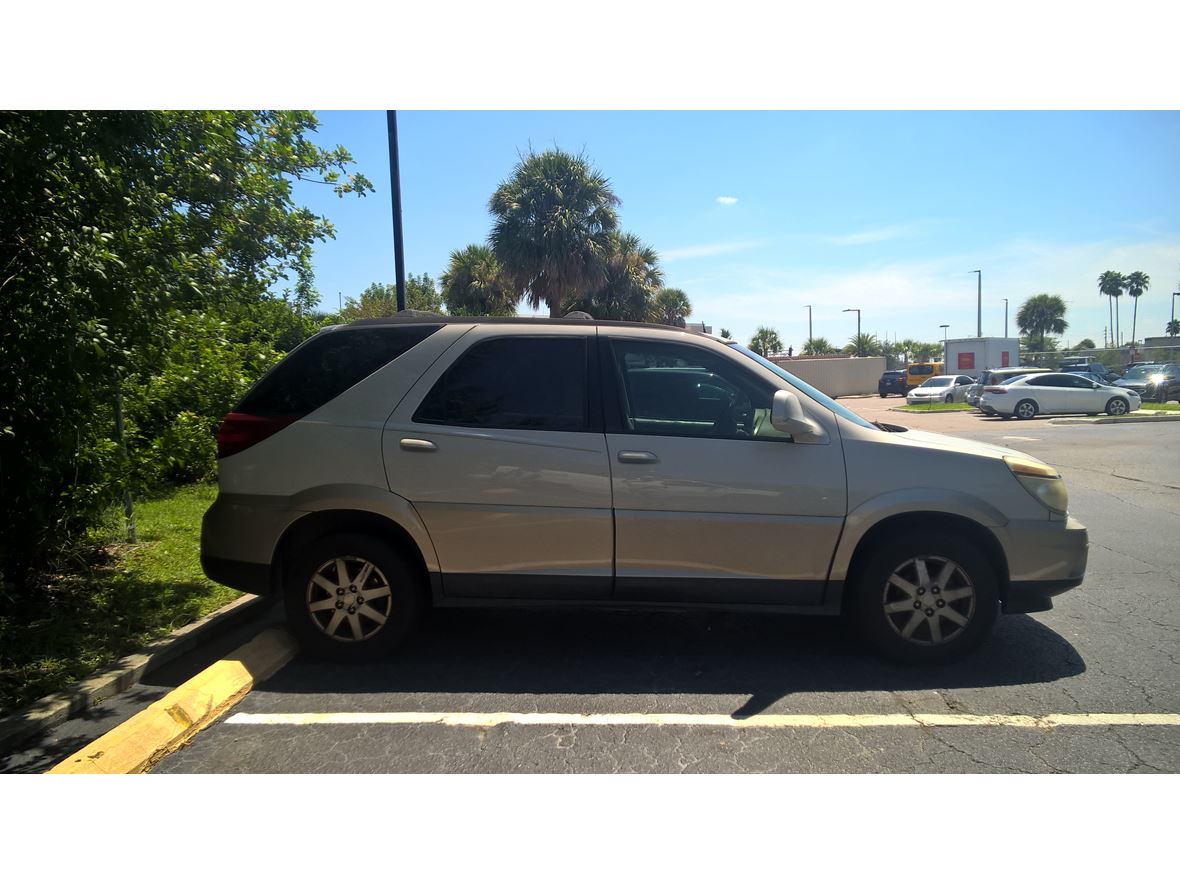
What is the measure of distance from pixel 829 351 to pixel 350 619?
255 feet

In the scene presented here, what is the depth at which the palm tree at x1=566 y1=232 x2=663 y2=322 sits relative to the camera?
2312cm

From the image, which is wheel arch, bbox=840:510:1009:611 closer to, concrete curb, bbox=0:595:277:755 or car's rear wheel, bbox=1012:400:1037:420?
concrete curb, bbox=0:595:277:755

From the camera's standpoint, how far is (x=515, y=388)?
3932 mm

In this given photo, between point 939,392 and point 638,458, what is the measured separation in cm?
3075

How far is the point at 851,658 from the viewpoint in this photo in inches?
156

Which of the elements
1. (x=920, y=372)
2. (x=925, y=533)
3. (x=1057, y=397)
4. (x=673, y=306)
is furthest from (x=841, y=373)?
(x=925, y=533)

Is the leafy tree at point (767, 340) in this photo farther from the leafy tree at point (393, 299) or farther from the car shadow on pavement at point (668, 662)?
the car shadow on pavement at point (668, 662)

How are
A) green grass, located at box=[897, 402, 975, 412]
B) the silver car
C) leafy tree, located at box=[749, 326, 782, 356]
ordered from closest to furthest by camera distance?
1. the silver car
2. green grass, located at box=[897, 402, 975, 412]
3. leafy tree, located at box=[749, 326, 782, 356]

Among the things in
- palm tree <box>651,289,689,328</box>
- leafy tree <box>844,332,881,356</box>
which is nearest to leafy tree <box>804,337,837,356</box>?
leafy tree <box>844,332,881,356</box>

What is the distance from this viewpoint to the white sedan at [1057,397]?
69.1ft

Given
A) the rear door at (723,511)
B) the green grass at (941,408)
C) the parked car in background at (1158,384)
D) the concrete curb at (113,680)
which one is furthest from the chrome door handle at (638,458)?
the parked car in background at (1158,384)

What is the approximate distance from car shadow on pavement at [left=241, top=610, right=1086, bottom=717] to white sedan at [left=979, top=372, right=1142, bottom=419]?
64.3 feet

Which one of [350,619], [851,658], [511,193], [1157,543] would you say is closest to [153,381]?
[350,619]

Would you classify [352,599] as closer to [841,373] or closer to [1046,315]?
[841,373]
